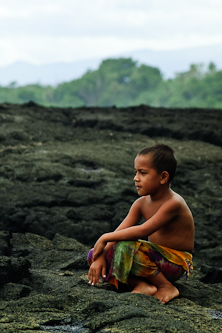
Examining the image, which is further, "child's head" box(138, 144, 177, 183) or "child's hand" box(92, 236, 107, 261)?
"child's head" box(138, 144, 177, 183)

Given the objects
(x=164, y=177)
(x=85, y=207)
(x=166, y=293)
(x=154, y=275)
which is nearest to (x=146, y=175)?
(x=164, y=177)

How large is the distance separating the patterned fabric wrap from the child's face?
1.23ft

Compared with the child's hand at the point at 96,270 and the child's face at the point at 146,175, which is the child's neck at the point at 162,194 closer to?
the child's face at the point at 146,175

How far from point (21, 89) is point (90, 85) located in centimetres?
751

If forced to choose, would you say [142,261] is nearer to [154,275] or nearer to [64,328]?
[154,275]

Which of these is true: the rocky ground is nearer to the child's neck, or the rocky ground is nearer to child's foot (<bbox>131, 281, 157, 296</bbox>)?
child's foot (<bbox>131, 281, 157, 296</bbox>)

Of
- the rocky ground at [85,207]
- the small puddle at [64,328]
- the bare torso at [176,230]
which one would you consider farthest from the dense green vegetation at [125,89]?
the small puddle at [64,328]

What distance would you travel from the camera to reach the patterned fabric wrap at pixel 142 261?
3.67 meters

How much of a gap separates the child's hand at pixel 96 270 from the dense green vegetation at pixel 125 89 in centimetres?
5221

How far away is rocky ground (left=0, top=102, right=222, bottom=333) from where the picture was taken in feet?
10.0

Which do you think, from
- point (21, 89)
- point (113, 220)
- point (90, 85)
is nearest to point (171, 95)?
point (90, 85)

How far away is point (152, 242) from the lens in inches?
156

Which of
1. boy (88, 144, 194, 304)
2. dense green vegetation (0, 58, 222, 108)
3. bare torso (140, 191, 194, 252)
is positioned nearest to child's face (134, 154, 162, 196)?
Result: boy (88, 144, 194, 304)

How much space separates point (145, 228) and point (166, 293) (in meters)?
0.44
